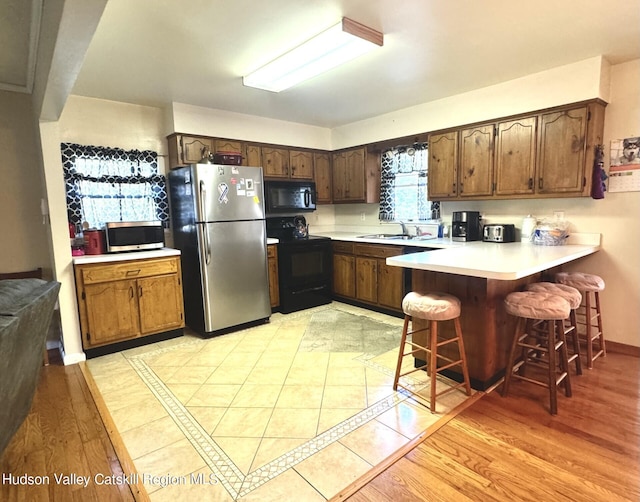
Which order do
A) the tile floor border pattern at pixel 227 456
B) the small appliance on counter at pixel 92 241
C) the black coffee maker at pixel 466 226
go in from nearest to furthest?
1. the tile floor border pattern at pixel 227 456
2. the small appliance on counter at pixel 92 241
3. the black coffee maker at pixel 466 226

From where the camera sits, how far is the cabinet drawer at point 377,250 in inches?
157

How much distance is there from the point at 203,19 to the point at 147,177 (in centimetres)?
217

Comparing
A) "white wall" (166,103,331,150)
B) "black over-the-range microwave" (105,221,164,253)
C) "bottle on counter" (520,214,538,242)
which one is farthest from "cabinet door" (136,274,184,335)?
"bottle on counter" (520,214,538,242)

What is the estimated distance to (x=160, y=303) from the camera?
352 centimetres

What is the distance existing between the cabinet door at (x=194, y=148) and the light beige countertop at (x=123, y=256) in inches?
39.7

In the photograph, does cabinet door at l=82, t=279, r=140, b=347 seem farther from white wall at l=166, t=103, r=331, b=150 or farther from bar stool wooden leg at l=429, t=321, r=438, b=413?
bar stool wooden leg at l=429, t=321, r=438, b=413

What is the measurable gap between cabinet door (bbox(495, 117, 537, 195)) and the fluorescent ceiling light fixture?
5.40 ft

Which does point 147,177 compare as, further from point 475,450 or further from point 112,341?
point 475,450

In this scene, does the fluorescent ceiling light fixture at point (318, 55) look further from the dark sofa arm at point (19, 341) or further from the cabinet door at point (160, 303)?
the dark sofa arm at point (19, 341)

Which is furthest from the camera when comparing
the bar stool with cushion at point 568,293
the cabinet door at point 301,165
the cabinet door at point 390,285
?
the cabinet door at point 301,165

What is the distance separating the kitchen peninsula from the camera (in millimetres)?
2258

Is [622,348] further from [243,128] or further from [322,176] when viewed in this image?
[243,128]

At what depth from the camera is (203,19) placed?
216 cm

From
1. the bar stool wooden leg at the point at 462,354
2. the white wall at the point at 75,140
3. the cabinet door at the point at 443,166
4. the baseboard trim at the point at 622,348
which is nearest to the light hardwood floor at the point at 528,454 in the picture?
the bar stool wooden leg at the point at 462,354
